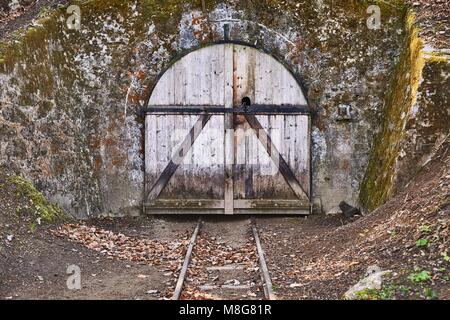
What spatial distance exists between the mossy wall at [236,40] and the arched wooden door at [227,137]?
0.88ft

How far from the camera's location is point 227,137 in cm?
1359

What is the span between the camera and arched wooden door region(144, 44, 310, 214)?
1352 centimetres

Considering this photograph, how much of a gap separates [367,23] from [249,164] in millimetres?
3591

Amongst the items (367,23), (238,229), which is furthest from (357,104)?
(238,229)

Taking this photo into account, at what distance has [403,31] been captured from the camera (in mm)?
13281

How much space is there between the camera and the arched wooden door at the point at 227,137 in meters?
13.5

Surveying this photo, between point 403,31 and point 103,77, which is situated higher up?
point 403,31

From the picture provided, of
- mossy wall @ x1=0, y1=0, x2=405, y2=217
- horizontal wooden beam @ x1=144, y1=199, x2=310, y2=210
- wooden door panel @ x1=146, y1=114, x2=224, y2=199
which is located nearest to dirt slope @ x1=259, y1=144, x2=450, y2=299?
horizontal wooden beam @ x1=144, y1=199, x2=310, y2=210

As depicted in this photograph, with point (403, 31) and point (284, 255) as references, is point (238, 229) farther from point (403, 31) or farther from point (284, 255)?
point (403, 31)

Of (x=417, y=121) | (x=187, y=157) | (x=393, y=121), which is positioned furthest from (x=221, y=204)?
(x=417, y=121)

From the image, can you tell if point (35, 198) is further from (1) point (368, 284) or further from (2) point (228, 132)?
(1) point (368, 284)

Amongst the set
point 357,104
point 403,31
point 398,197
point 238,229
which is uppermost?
point 403,31

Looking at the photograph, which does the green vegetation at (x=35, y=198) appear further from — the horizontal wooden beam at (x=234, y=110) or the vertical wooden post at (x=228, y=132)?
the vertical wooden post at (x=228, y=132)

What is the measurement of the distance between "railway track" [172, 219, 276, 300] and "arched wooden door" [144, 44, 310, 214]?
63.9 inches
